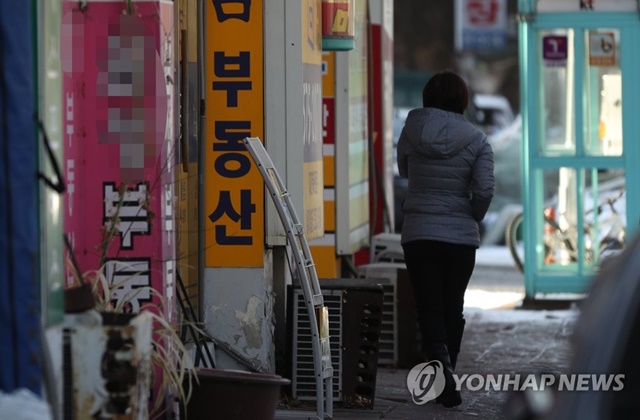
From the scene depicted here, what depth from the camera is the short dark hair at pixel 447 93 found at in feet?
28.2

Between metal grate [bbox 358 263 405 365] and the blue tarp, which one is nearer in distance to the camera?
the blue tarp

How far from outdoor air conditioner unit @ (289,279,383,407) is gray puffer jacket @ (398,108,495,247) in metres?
0.52

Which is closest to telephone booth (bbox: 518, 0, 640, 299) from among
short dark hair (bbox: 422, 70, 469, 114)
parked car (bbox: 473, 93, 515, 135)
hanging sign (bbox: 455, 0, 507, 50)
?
short dark hair (bbox: 422, 70, 469, 114)

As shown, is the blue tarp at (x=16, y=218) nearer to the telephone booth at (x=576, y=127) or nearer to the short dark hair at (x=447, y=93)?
the short dark hair at (x=447, y=93)

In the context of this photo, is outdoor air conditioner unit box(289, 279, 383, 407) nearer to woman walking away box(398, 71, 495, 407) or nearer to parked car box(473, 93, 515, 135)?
woman walking away box(398, 71, 495, 407)

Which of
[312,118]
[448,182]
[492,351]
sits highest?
[312,118]

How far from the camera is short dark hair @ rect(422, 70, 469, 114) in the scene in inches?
339

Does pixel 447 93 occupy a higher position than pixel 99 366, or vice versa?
pixel 447 93

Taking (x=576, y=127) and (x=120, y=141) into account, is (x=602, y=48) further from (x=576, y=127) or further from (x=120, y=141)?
(x=120, y=141)

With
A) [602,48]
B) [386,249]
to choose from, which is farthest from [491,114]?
[386,249]

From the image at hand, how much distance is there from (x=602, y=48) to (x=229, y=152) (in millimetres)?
6373

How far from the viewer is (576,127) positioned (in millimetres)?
13477

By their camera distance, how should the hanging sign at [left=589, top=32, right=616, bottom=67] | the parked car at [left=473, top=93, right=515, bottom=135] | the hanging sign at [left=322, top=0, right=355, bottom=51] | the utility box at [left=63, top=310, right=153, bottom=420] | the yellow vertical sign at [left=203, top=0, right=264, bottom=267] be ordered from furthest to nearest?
the parked car at [left=473, top=93, right=515, bottom=135] → the hanging sign at [left=589, top=32, right=616, bottom=67] → the hanging sign at [left=322, top=0, right=355, bottom=51] → the yellow vertical sign at [left=203, top=0, right=264, bottom=267] → the utility box at [left=63, top=310, right=153, bottom=420]

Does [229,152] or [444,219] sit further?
[444,219]
